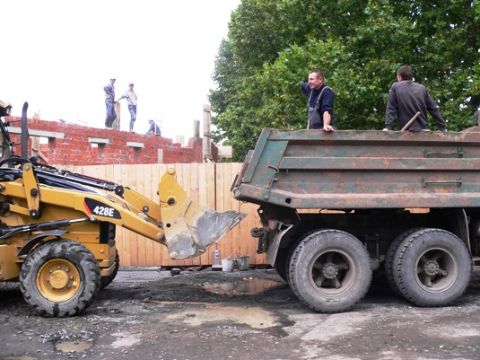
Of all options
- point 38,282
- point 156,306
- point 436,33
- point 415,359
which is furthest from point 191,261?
point 436,33

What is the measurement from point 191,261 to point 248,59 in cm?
1535

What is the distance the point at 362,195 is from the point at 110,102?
11.7 metres

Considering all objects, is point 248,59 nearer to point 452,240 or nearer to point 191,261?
point 191,261

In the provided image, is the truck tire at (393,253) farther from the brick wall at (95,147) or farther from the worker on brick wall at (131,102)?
the worker on brick wall at (131,102)

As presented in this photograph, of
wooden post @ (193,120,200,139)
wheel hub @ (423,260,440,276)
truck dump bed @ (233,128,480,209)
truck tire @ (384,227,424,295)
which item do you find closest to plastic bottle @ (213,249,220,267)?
truck dump bed @ (233,128,480,209)

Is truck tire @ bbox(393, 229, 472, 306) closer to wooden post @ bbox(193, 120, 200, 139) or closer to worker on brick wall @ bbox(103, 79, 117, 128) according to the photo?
worker on brick wall @ bbox(103, 79, 117, 128)

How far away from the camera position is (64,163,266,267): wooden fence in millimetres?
9789

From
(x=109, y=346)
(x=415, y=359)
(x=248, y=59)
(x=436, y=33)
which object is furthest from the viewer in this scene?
(x=248, y=59)

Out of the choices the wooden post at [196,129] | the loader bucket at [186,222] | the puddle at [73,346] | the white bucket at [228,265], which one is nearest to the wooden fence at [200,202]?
the white bucket at [228,265]

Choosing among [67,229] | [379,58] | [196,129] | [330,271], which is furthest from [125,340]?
[196,129]

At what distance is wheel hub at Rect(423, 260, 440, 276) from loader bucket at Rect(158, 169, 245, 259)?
2318mm

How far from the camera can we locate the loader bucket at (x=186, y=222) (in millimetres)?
6535

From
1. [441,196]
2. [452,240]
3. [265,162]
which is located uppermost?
[265,162]

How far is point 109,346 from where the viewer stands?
16.8 feet
